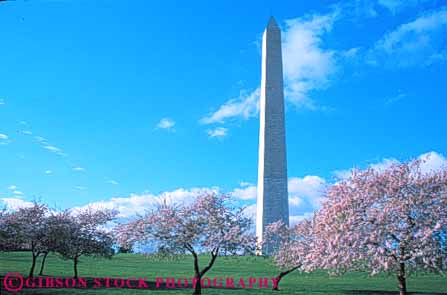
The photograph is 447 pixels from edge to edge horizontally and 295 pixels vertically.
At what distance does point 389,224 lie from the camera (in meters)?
17.6

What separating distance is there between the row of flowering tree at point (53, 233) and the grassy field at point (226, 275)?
2.59 m

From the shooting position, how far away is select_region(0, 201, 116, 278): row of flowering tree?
83.6ft

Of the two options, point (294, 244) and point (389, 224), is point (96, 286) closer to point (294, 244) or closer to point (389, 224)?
point (294, 244)

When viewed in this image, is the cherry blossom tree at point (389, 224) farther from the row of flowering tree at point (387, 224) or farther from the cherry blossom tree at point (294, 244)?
the cherry blossom tree at point (294, 244)

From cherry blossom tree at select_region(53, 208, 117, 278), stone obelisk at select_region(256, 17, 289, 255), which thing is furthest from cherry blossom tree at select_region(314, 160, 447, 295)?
stone obelisk at select_region(256, 17, 289, 255)

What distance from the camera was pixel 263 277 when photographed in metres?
30.0

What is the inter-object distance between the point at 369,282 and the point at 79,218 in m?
17.8

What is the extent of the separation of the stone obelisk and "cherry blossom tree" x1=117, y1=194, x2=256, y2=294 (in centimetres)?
1628

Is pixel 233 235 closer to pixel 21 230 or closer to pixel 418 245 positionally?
pixel 418 245

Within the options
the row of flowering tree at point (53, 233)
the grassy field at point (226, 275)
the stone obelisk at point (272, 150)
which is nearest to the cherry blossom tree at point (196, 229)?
the grassy field at point (226, 275)

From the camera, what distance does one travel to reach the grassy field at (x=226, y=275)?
23.0 metres

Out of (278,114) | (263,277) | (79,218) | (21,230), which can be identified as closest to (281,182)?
(278,114)

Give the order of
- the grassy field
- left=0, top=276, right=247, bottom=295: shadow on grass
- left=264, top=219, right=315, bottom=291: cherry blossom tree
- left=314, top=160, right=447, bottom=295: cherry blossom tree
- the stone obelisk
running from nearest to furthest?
left=314, top=160, right=447, bottom=295: cherry blossom tree
left=0, top=276, right=247, bottom=295: shadow on grass
the grassy field
left=264, top=219, right=315, bottom=291: cherry blossom tree
the stone obelisk

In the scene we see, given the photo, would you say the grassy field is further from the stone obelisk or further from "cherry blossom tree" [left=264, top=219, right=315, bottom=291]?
the stone obelisk
